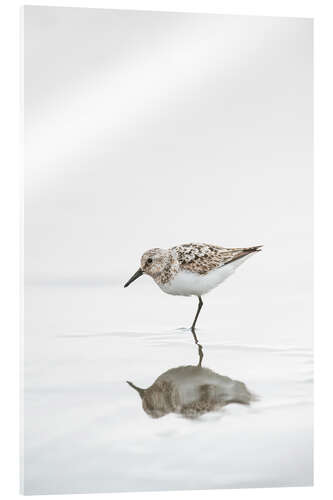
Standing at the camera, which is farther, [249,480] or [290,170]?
[290,170]

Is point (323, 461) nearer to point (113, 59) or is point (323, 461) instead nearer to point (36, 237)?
point (36, 237)

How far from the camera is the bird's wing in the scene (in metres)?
5.39

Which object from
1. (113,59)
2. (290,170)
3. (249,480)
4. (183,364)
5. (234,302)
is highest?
(113,59)

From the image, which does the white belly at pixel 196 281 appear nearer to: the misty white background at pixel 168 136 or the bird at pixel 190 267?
the bird at pixel 190 267

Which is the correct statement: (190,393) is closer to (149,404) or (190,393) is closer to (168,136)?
(149,404)

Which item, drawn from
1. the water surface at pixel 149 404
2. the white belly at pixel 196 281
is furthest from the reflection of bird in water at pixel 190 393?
the white belly at pixel 196 281

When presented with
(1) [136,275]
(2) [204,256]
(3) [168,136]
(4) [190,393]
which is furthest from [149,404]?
(3) [168,136]

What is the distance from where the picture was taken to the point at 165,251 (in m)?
5.46

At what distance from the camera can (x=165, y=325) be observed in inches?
213

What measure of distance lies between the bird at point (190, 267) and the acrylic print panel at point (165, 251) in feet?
0.05

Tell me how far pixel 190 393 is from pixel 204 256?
1.27 m

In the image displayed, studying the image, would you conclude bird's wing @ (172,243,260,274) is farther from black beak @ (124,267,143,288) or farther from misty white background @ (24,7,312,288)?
black beak @ (124,267,143,288)

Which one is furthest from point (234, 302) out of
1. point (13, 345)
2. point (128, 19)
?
point (128, 19)

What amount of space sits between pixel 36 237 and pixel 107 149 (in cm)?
81
